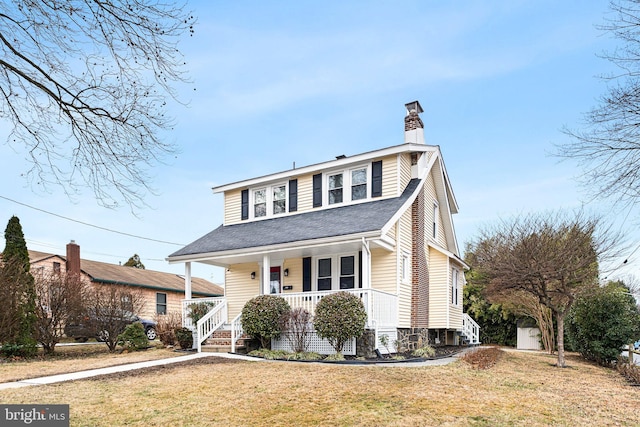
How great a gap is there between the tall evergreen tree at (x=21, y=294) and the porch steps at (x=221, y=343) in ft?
17.6

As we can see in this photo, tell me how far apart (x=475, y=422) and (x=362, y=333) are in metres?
6.83

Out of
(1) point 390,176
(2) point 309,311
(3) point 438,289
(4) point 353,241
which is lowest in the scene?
(2) point 309,311

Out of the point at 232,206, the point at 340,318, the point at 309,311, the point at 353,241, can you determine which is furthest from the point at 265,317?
the point at 232,206

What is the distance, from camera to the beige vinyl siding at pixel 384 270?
15.8m

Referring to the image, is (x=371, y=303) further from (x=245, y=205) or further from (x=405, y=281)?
(x=245, y=205)

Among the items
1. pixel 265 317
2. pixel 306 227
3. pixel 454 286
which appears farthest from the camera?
pixel 454 286

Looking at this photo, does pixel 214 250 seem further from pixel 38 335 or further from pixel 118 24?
pixel 118 24

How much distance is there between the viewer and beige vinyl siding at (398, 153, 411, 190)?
16.8m

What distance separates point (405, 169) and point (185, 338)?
912 centimetres

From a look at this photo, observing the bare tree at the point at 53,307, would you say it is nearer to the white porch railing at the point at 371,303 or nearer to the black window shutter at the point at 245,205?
the black window shutter at the point at 245,205

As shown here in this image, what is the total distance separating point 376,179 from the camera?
56.3 feet

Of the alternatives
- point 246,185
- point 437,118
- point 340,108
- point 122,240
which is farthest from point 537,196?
point 122,240

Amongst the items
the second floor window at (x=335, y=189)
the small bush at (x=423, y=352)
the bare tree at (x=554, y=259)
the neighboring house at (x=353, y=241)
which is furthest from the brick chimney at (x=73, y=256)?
the bare tree at (x=554, y=259)

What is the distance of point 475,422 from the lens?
21.6 ft
